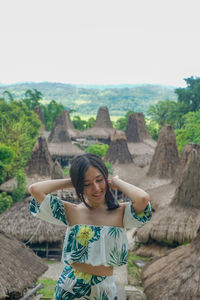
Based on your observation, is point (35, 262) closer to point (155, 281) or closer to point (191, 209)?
point (155, 281)

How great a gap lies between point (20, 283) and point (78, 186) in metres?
4.66

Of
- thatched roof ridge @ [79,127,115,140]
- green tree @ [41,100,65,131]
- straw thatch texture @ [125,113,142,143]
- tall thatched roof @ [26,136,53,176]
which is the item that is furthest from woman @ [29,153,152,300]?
green tree @ [41,100,65,131]

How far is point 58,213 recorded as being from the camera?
269cm

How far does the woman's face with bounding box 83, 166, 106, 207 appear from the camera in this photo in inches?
102

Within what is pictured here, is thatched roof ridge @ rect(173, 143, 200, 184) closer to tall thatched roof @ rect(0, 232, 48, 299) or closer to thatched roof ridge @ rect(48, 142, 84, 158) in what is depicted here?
tall thatched roof @ rect(0, 232, 48, 299)

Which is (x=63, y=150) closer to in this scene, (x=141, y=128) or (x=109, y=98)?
(x=141, y=128)

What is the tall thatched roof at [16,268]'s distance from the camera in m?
6.34

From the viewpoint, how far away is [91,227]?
8.59 feet

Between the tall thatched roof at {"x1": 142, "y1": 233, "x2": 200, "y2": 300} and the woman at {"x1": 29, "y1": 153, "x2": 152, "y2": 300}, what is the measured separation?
4097 millimetres

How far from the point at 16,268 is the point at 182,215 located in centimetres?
596

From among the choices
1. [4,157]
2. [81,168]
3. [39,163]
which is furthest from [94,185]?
[4,157]

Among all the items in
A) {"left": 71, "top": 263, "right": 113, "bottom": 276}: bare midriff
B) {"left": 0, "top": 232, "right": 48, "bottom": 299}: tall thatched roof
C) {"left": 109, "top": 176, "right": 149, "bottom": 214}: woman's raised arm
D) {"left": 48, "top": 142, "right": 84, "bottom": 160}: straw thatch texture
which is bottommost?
{"left": 48, "top": 142, "right": 84, "bottom": 160}: straw thatch texture

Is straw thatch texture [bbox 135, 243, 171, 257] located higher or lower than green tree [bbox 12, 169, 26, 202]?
lower

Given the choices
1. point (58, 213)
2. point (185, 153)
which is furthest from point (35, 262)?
point (185, 153)
